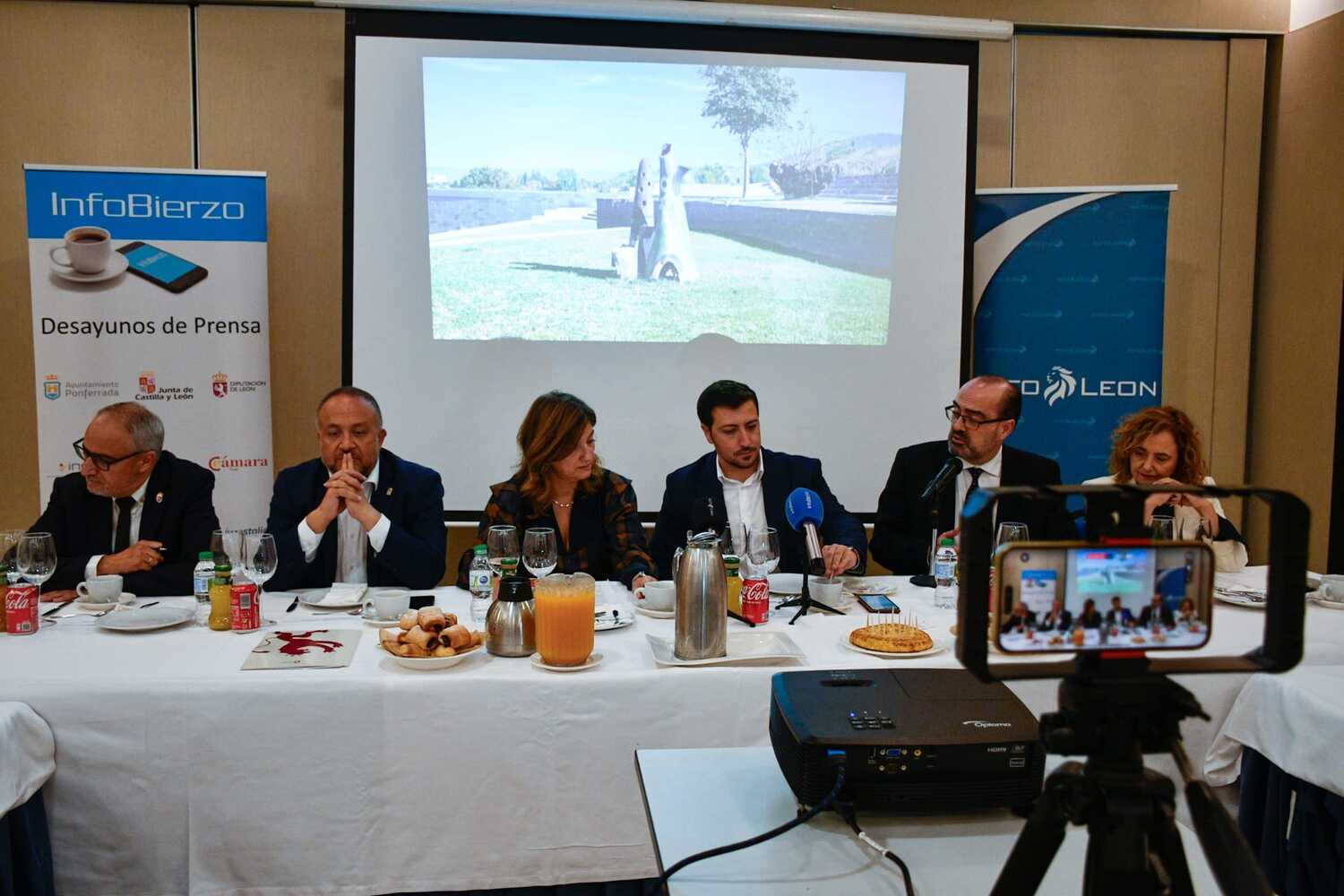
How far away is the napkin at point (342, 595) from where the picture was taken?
2.45m

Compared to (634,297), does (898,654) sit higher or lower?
lower

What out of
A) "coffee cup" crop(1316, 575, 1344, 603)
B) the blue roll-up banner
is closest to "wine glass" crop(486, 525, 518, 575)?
"coffee cup" crop(1316, 575, 1344, 603)

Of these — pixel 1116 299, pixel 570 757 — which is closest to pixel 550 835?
pixel 570 757

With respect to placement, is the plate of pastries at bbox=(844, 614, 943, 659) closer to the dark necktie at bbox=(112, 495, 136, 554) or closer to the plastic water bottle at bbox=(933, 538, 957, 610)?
the plastic water bottle at bbox=(933, 538, 957, 610)

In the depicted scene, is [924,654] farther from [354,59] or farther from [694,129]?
[354,59]

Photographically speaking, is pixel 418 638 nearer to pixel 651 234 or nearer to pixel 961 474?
pixel 961 474

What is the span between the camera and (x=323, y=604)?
245 cm

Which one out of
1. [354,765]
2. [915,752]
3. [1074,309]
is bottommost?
[354,765]

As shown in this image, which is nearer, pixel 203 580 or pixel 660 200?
pixel 203 580

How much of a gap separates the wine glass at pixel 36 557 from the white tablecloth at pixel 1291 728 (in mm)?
2551

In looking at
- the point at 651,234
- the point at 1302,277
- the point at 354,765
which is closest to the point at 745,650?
the point at 354,765

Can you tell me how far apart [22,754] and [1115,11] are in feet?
15.3

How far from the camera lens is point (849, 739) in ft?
3.94

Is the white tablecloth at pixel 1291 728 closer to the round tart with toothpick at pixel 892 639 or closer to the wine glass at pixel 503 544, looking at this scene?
the round tart with toothpick at pixel 892 639
